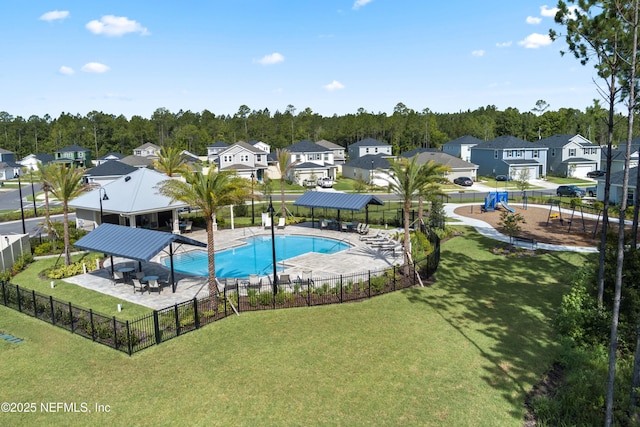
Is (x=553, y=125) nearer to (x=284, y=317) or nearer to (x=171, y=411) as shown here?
(x=284, y=317)

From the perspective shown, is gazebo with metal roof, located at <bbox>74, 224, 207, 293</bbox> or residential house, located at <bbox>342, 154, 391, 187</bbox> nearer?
gazebo with metal roof, located at <bbox>74, 224, 207, 293</bbox>

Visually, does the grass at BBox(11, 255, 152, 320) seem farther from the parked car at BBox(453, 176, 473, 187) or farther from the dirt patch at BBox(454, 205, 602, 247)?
the parked car at BBox(453, 176, 473, 187)

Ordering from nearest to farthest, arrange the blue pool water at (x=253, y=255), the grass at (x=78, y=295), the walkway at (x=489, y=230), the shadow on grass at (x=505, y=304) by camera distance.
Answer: the shadow on grass at (x=505, y=304) < the grass at (x=78, y=295) < the blue pool water at (x=253, y=255) < the walkway at (x=489, y=230)

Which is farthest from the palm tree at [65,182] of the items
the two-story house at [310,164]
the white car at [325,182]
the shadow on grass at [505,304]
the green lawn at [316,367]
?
the white car at [325,182]

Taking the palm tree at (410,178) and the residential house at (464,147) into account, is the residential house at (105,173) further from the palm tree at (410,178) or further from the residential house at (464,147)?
the residential house at (464,147)

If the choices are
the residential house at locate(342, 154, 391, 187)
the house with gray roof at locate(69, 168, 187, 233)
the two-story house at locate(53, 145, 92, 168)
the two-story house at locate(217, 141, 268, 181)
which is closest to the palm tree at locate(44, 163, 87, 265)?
the house with gray roof at locate(69, 168, 187, 233)

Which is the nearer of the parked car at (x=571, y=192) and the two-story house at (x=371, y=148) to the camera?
the parked car at (x=571, y=192)

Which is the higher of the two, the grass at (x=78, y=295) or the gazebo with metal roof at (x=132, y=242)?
the gazebo with metal roof at (x=132, y=242)

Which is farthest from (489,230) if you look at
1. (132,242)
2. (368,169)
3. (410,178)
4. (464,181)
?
(368,169)
